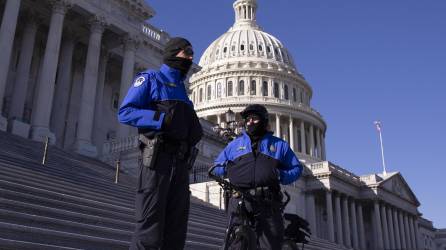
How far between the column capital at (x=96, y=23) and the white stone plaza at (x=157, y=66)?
0.20 feet

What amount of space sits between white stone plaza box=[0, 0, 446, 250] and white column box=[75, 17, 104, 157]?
0.06m

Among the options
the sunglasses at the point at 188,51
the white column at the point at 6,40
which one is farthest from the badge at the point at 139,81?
the white column at the point at 6,40

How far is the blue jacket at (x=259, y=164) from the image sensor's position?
532 centimetres

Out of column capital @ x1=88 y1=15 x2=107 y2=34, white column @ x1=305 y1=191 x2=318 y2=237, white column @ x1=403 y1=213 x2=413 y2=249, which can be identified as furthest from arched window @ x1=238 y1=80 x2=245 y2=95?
column capital @ x1=88 y1=15 x2=107 y2=34

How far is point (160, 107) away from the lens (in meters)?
4.34

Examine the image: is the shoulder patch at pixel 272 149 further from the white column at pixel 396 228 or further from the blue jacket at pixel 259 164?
the white column at pixel 396 228

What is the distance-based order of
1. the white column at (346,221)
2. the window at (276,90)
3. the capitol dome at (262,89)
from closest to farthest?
the white column at (346,221) → the capitol dome at (262,89) → the window at (276,90)

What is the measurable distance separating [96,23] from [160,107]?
26.0m

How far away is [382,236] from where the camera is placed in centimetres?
6153

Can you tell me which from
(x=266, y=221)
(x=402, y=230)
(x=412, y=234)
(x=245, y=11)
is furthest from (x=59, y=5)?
(x=245, y=11)

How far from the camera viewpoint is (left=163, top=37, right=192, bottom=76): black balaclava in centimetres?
459

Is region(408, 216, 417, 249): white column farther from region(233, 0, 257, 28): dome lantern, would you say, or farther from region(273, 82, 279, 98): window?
region(233, 0, 257, 28): dome lantern

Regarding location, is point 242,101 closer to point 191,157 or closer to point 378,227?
point 378,227

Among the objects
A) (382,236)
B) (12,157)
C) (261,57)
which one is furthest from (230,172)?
(261,57)
